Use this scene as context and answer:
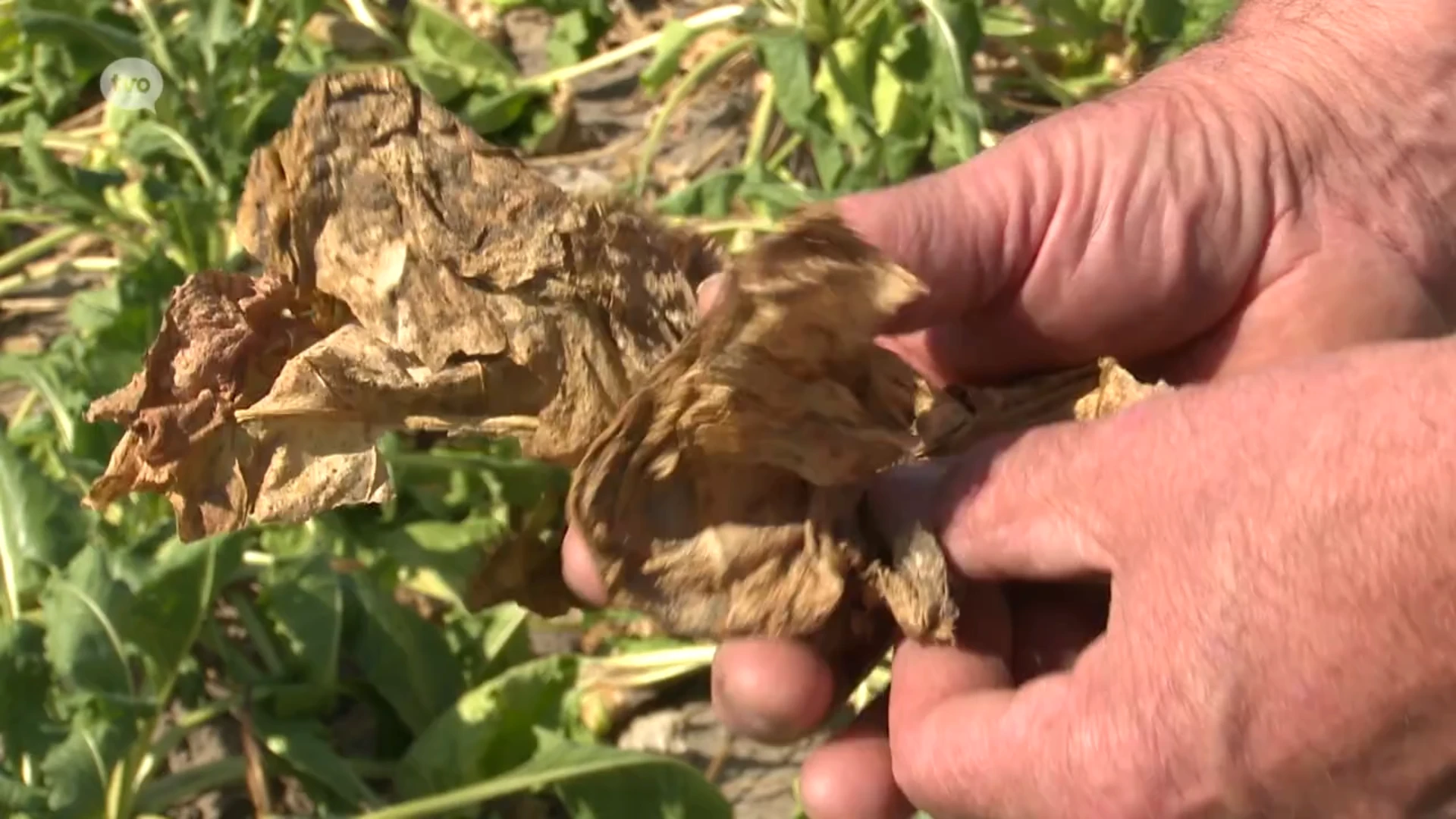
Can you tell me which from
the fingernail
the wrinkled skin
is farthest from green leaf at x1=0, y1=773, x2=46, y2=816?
the fingernail

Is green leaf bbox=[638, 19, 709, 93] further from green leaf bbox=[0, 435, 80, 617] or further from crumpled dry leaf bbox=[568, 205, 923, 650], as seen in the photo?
crumpled dry leaf bbox=[568, 205, 923, 650]

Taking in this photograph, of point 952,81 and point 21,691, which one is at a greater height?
point 952,81

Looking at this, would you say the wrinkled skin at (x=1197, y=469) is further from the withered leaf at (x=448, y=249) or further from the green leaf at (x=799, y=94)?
the green leaf at (x=799, y=94)

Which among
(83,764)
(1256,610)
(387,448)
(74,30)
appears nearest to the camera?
(1256,610)

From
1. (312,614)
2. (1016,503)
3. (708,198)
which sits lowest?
(312,614)

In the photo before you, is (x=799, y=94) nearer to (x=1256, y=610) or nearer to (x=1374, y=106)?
(x=1374, y=106)

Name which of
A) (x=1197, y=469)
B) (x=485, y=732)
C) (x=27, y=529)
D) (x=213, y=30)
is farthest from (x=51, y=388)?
(x=1197, y=469)
